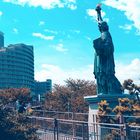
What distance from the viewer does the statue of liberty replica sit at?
62.9ft

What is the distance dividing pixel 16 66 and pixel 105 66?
328ft

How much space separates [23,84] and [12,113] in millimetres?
103617

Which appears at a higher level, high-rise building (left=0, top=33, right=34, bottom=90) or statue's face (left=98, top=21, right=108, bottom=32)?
high-rise building (left=0, top=33, right=34, bottom=90)

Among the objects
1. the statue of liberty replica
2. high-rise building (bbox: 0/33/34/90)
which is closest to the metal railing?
the statue of liberty replica

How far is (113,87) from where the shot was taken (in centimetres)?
1942

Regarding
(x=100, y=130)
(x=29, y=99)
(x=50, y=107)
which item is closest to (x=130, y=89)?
(x=100, y=130)

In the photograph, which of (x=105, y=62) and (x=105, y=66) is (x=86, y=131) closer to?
(x=105, y=66)

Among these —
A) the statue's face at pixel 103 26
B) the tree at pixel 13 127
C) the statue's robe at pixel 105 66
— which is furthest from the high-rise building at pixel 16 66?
the tree at pixel 13 127

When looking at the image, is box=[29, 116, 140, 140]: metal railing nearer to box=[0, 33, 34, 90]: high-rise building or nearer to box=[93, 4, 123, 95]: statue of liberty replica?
box=[93, 4, 123, 95]: statue of liberty replica

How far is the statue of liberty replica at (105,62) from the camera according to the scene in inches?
755

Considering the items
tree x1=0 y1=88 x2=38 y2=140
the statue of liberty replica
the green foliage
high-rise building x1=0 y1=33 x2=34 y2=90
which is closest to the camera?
tree x1=0 y1=88 x2=38 y2=140

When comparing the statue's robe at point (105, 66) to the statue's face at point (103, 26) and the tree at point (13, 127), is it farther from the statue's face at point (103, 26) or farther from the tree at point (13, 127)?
the tree at point (13, 127)

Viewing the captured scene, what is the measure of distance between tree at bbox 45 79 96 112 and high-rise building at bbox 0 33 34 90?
6669 cm

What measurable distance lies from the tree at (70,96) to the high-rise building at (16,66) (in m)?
66.7
